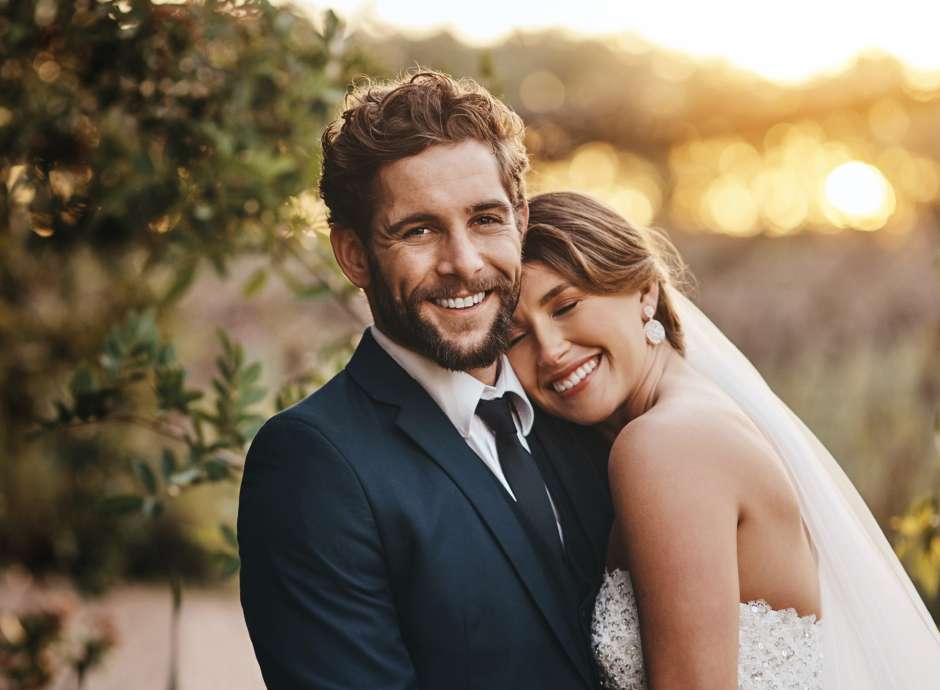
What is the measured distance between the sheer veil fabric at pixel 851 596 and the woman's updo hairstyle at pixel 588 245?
1.52 ft

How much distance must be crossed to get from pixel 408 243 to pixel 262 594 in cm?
82

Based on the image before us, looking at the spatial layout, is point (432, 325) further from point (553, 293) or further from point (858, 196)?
point (858, 196)

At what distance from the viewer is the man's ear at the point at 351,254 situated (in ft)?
7.68

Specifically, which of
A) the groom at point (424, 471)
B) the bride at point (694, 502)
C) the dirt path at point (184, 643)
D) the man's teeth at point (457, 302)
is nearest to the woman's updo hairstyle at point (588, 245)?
the bride at point (694, 502)

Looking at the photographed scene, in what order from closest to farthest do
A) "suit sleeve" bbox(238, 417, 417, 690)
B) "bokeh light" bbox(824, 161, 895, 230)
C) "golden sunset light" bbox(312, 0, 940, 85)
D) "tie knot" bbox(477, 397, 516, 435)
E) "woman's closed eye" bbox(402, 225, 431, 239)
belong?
1. "suit sleeve" bbox(238, 417, 417, 690)
2. "woman's closed eye" bbox(402, 225, 431, 239)
3. "tie knot" bbox(477, 397, 516, 435)
4. "golden sunset light" bbox(312, 0, 940, 85)
5. "bokeh light" bbox(824, 161, 895, 230)

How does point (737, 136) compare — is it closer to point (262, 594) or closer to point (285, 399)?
point (285, 399)

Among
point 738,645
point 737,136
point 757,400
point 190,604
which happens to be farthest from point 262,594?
point 737,136

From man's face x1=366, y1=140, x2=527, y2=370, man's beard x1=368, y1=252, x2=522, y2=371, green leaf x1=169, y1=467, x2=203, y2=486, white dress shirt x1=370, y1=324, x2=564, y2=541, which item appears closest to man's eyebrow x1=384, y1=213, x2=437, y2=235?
man's face x1=366, y1=140, x2=527, y2=370

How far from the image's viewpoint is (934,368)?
7555mm

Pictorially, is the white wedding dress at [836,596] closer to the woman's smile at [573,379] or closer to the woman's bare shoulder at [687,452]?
the woman's bare shoulder at [687,452]

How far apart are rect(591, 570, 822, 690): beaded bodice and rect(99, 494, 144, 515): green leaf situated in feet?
5.03

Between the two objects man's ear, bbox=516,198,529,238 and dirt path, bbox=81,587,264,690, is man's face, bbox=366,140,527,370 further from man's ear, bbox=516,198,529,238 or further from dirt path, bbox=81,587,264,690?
dirt path, bbox=81,587,264,690

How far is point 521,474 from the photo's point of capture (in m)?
2.27

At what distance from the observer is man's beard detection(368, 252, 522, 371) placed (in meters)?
2.21
